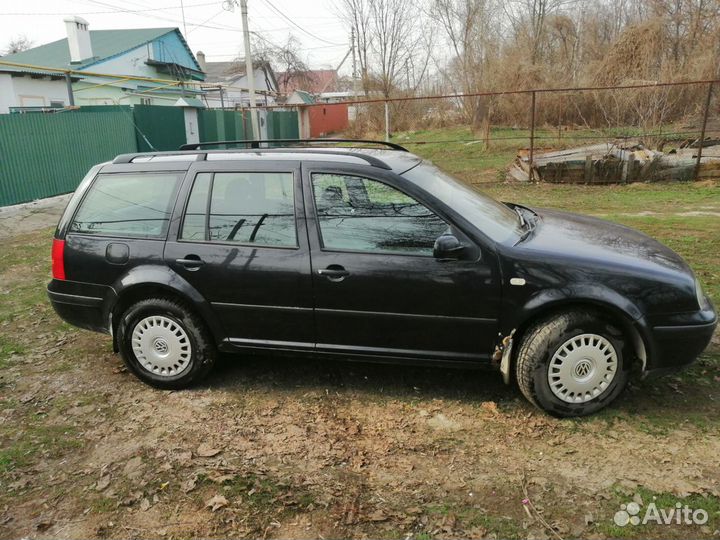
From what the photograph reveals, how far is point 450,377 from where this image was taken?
158 inches

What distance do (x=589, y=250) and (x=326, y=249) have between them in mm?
1656

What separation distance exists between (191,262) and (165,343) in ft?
2.11

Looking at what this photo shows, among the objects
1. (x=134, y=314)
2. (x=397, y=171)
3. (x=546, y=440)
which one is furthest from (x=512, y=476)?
(x=134, y=314)

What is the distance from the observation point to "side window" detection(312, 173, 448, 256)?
346 cm

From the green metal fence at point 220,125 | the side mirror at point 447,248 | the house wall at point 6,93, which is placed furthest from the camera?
the green metal fence at point 220,125

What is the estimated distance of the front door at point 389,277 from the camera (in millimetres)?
3355

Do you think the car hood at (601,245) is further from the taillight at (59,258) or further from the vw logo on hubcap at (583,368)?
the taillight at (59,258)

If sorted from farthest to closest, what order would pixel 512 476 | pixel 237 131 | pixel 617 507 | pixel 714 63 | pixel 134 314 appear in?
pixel 237 131 < pixel 714 63 < pixel 134 314 < pixel 512 476 < pixel 617 507

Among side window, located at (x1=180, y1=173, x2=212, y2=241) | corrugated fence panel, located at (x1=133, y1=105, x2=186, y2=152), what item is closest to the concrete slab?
corrugated fence panel, located at (x1=133, y1=105, x2=186, y2=152)

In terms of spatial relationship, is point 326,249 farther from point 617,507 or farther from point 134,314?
point 617,507

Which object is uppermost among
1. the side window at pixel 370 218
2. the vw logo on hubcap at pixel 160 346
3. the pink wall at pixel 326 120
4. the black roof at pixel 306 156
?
the pink wall at pixel 326 120

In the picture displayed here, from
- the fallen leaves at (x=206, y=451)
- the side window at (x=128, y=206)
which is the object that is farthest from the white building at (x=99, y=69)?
the fallen leaves at (x=206, y=451)

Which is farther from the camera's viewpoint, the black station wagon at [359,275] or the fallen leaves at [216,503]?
the black station wagon at [359,275]

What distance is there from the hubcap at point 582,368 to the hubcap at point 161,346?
2487mm
